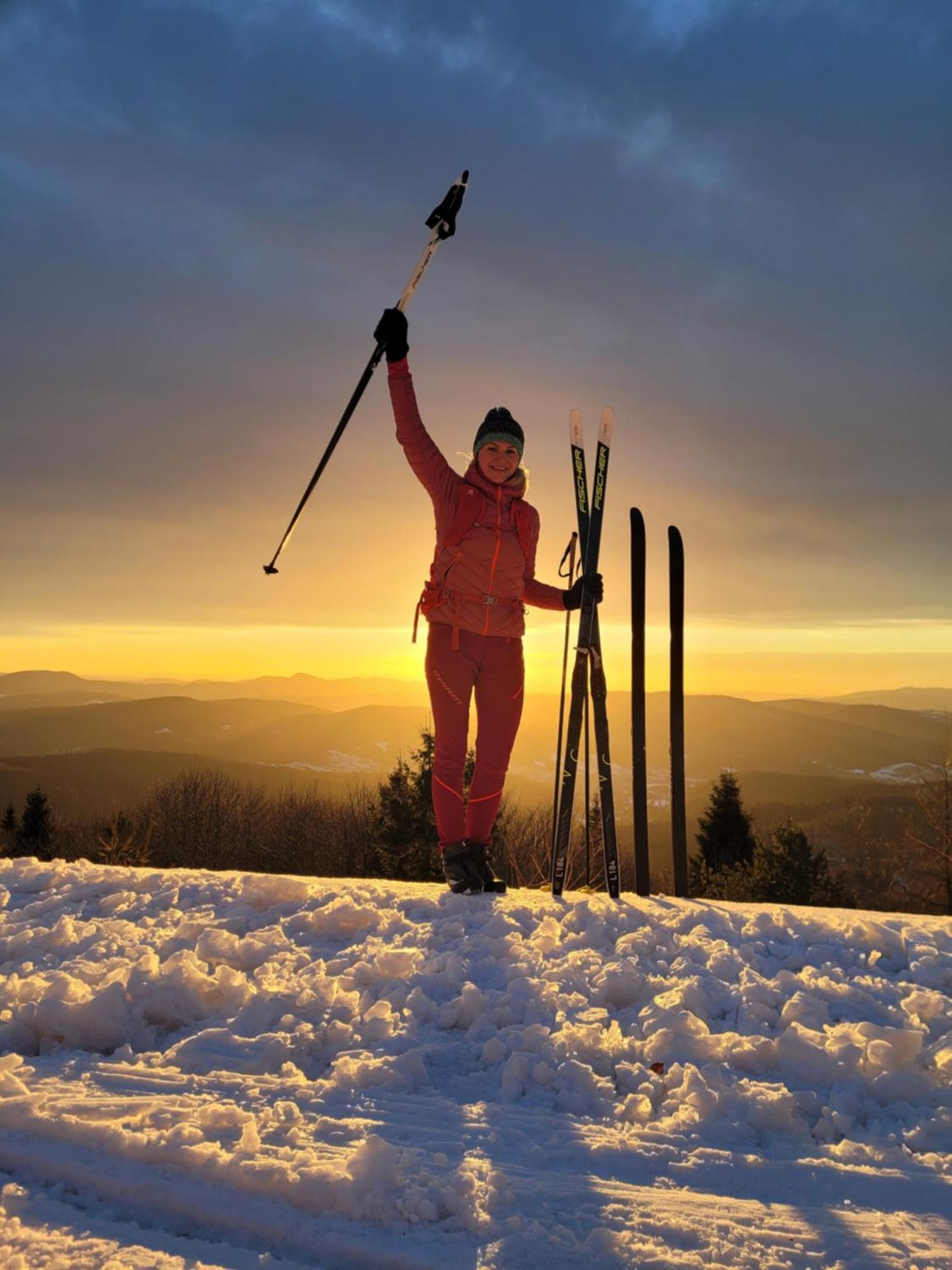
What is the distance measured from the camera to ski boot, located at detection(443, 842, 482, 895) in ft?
15.8

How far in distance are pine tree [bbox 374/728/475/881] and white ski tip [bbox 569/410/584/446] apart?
32.5m

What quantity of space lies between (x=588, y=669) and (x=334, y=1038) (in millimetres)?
3019

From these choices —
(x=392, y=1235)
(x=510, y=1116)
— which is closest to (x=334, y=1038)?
(x=510, y=1116)

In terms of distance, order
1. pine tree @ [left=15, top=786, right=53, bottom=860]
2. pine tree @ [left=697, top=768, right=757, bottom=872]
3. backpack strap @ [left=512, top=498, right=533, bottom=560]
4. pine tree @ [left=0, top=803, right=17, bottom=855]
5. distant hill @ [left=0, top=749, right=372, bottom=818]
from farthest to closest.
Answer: distant hill @ [left=0, top=749, right=372, bottom=818] → pine tree @ [left=0, top=803, right=17, bottom=855] → pine tree @ [left=15, top=786, right=53, bottom=860] → pine tree @ [left=697, top=768, right=757, bottom=872] → backpack strap @ [left=512, top=498, right=533, bottom=560]

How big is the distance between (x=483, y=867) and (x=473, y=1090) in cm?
229

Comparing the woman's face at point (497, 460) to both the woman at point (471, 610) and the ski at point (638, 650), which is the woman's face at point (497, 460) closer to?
the woman at point (471, 610)

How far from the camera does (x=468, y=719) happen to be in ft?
17.0

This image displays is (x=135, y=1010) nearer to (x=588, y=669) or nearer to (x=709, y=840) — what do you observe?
(x=588, y=669)

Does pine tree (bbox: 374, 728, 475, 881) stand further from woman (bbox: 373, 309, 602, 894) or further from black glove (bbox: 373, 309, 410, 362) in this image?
black glove (bbox: 373, 309, 410, 362)

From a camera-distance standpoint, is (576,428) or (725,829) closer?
(576,428)

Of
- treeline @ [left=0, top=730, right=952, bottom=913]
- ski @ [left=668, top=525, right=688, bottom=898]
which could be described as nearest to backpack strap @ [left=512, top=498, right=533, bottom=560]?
ski @ [left=668, top=525, right=688, bottom=898]

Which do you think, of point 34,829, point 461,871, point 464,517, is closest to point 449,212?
point 464,517

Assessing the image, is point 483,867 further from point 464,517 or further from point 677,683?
point 464,517

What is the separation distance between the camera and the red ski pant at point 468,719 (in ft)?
16.5
